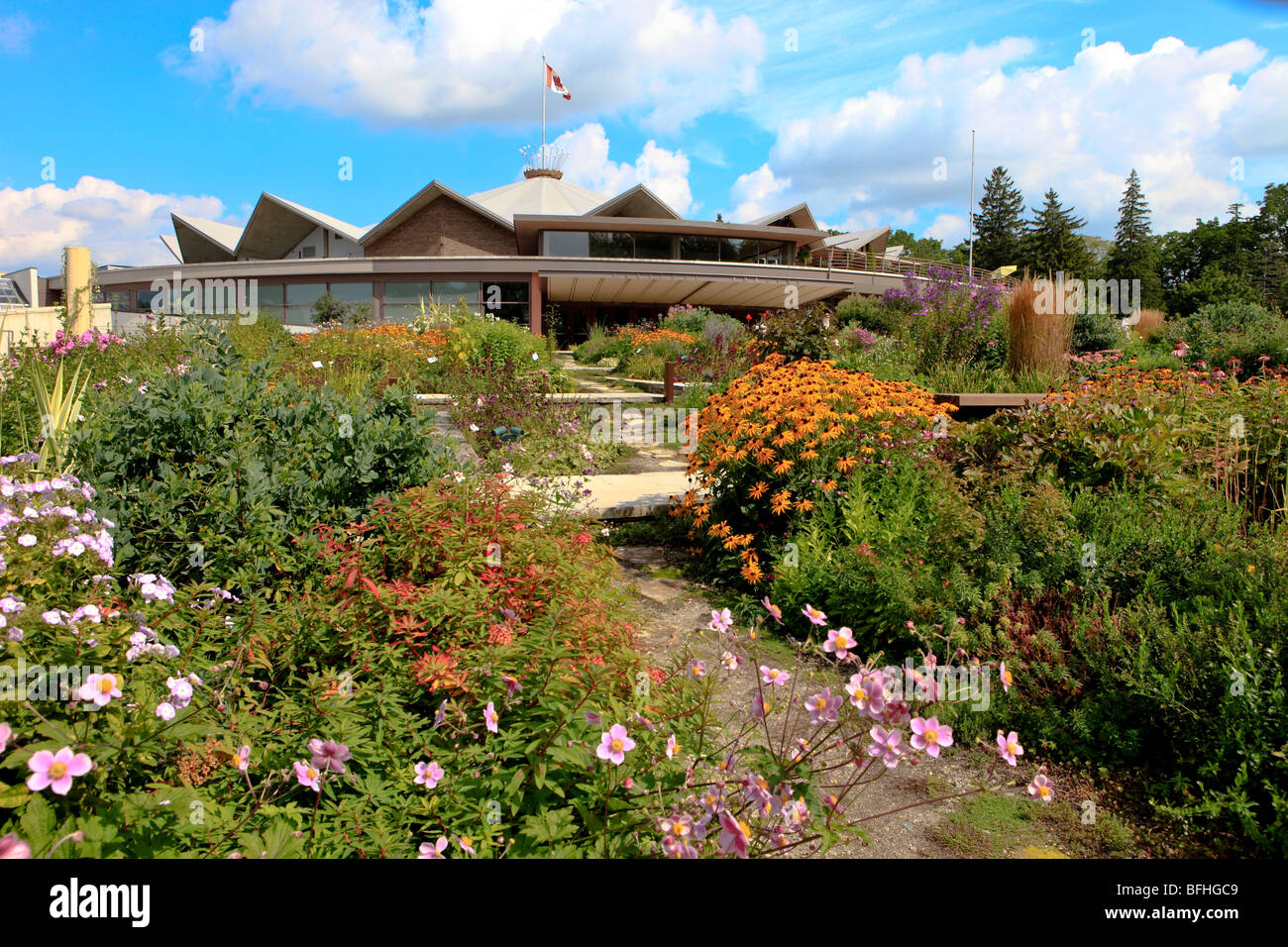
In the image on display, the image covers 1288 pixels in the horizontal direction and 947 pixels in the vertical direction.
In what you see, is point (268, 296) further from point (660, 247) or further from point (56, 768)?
point (56, 768)

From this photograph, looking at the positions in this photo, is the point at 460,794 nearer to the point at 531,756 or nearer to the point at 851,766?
the point at 531,756

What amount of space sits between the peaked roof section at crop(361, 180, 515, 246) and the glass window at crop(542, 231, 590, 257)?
7.07 feet

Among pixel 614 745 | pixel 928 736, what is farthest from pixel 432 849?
pixel 928 736

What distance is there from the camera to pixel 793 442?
15.9ft

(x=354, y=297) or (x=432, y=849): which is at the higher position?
(x=354, y=297)

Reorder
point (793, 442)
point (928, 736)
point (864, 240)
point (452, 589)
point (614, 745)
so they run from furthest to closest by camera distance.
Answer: point (864, 240)
point (793, 442)
point (452, 589)
point (614, 745)
point (928, 736)

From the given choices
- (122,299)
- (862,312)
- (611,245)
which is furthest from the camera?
(122,299)

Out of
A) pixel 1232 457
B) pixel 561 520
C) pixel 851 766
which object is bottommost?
pixel 851 766

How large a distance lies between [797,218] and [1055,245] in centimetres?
2670

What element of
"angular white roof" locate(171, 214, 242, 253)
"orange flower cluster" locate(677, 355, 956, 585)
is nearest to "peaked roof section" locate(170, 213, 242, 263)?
"angular white roof" locate(171, 214, 242, 253)

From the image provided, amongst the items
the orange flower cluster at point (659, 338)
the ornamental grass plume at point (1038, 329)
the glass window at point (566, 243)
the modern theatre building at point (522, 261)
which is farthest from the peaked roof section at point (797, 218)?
the ornamental grass plume at point (1038, 329)
